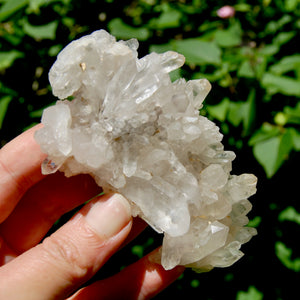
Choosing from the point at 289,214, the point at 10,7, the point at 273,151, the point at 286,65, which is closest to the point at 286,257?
the point at 289,214

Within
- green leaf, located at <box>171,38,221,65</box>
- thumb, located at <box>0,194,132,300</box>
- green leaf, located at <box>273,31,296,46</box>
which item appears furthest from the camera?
green leaf, located at <box>273,31,296,46</box>

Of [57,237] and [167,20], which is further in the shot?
[167,20]

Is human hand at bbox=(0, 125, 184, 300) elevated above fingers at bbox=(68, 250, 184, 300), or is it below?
above

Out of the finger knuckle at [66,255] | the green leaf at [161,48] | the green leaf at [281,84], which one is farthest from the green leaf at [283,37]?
the finger knuckle at [66,255]

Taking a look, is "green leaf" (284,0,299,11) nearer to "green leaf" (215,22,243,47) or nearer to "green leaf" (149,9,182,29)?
"green leaf" (215,22,243,47)

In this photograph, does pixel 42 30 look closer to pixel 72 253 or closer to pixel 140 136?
pixel 140 136

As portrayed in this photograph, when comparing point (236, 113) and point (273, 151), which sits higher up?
point (236, 113)

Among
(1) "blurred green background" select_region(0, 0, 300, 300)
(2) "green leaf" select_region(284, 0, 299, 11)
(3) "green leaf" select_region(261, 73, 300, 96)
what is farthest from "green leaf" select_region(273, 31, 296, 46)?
(3) "green leaf" select_region(261, 73, 300, 96)

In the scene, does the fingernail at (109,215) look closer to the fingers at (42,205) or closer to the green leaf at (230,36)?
the fingers at (42,205)
